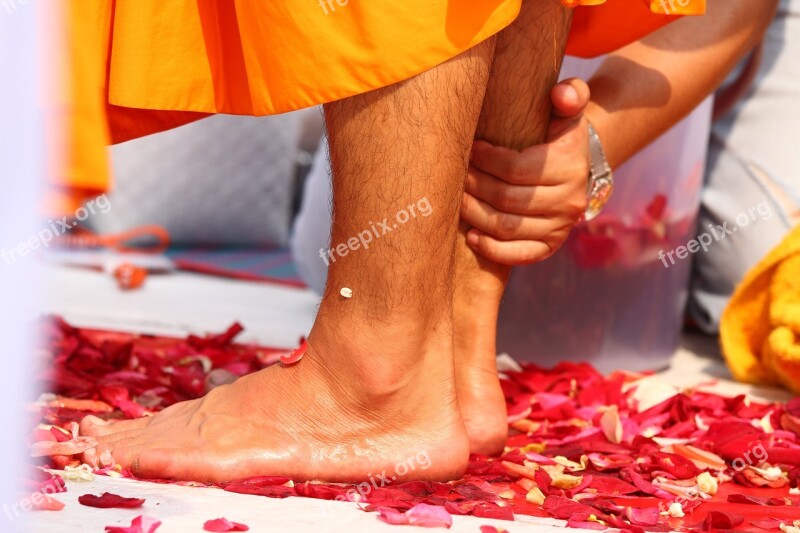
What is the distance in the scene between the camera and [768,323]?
5.04 feet

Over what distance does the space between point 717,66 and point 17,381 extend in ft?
3.55

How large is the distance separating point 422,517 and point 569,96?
497mm

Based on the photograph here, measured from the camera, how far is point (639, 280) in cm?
159

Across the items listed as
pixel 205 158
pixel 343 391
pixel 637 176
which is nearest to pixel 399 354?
Answer: pixel 343 391

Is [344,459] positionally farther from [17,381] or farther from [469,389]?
[17,381]

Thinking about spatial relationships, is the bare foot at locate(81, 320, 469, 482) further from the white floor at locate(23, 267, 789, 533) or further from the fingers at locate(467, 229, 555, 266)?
the fingers at locate(467, 229, 555, 266)

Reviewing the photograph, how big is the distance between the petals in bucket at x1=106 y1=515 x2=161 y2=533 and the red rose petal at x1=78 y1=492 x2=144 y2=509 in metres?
0.05

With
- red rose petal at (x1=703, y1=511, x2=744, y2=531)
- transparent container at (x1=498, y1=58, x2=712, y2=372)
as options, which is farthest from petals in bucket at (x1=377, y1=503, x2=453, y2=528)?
transparent container at (x1=498, y1=58, x2=712, y2=372)

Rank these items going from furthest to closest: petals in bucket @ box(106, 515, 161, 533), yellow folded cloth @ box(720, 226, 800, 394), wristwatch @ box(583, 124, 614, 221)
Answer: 1. yellow folded cloth @ box(720, 226, 800, 394)
2. wristwatch @ box(583, 124, 614, 221)
3. petals in bucket @ box(106, 515, 161, 533)

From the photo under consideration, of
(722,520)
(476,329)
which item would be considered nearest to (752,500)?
(722,520)

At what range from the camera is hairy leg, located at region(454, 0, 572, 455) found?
1.06 meters
